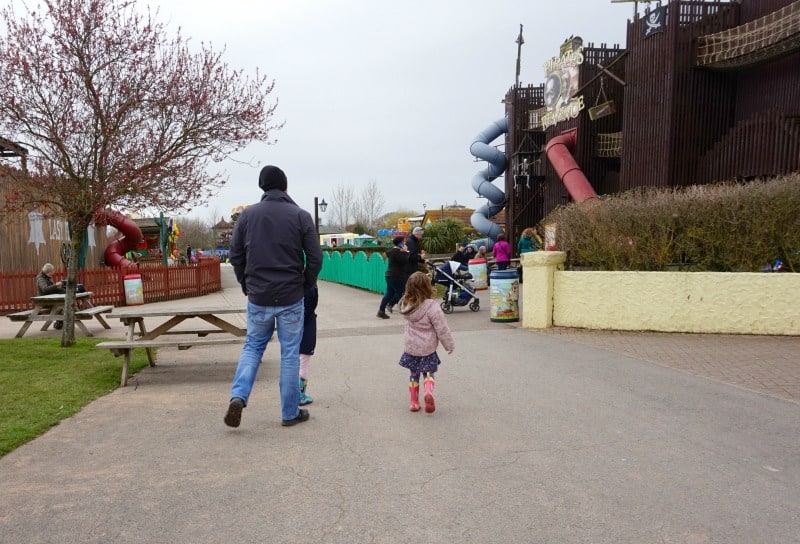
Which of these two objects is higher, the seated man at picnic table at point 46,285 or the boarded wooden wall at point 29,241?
the boarded wooden wall at point 29,241

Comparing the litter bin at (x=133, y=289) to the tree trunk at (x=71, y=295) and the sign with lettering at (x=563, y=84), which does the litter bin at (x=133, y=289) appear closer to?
the tree trunk at (x=71, y=295)

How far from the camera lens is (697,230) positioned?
31.7 feet

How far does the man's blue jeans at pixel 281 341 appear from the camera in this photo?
477 centimetres

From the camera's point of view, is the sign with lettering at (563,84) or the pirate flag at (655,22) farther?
the sign with lettering at (563,84)

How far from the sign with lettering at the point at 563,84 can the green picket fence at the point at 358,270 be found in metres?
10.6

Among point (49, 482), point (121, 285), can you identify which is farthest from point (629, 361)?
point (121, 285)

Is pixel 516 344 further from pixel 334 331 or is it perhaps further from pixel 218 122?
pixel 218 122

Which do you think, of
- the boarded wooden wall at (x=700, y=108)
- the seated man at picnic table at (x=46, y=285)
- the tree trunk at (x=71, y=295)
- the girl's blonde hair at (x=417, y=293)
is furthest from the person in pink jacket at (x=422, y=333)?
the boarded wooden wall at (x=700, y=108)

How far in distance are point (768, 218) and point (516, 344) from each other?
4.23m

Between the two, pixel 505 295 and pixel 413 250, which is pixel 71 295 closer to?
pixel 413 250

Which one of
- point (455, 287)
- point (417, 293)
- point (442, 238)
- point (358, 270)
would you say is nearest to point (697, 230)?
point (455, 287)

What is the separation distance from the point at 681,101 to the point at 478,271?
8.06 m

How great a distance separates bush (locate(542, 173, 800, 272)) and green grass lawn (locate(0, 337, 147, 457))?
7.31m

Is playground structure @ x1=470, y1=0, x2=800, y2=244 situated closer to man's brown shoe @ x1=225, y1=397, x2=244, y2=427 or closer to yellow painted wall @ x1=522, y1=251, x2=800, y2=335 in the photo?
yellow painted wall @ x1=522, y1=251, x2=800, y2=335
